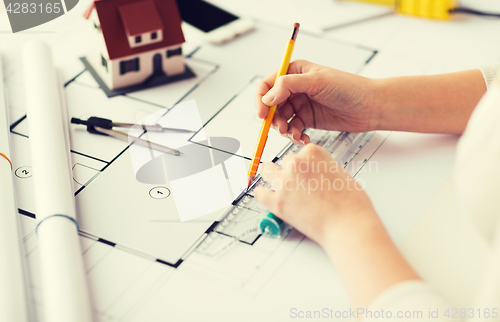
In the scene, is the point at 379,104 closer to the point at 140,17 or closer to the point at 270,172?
the point at 270,172

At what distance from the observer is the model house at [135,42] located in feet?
2.73

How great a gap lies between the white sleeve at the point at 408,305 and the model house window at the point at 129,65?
0.60 m

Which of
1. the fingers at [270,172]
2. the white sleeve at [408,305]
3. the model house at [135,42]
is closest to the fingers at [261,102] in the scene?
the fingers at [270,172]

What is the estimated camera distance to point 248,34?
1039 mm

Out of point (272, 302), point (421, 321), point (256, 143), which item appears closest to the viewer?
point (421, 321)

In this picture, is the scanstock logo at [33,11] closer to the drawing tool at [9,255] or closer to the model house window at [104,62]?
the model house window at [104,62]

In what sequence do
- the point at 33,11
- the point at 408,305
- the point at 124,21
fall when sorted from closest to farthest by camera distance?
the point at 408,305 < the point at 124,21 < the point at 33,11

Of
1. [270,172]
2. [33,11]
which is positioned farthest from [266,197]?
[33,11]

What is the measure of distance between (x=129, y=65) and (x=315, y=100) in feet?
1.14

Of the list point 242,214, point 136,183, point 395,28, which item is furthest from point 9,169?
point 395,28

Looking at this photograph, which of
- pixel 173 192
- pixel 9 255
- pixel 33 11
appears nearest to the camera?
pixel 9 255

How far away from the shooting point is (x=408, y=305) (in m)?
0.46

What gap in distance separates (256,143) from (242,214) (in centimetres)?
15

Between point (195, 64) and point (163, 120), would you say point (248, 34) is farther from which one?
point (163, 120)
